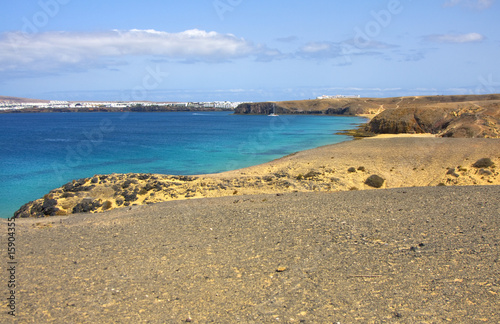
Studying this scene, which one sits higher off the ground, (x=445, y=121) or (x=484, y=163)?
(x=445, y=121)

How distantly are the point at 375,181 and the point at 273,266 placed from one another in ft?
43.9

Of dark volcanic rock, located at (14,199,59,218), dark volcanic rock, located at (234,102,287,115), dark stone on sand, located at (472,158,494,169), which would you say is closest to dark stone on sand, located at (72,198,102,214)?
dark volcanic rock, located at (14,199,59,218)

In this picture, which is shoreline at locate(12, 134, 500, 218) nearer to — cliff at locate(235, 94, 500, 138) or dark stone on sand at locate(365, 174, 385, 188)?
dark stone on sand at locate(365, 174, 385, 188)

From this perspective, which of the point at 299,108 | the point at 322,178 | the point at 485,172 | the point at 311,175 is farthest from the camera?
the point at 299,108

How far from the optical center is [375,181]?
1886cm

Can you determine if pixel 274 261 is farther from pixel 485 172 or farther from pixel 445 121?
pixel 445 121

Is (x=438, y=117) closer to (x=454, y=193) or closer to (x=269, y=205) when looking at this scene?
(x=454, y=193)

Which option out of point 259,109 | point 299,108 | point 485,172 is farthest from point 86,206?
point 259,109

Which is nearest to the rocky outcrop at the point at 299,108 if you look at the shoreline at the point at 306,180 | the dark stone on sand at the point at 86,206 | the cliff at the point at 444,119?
the cliff at the point at 444,119

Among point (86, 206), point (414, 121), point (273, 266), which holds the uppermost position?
point (414, 121)

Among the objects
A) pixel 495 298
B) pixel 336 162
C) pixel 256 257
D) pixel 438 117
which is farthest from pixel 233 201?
pixel 438 117

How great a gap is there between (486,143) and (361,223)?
19.0 metres

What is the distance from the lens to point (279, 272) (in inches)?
257

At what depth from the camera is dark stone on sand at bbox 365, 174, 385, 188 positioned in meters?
18.7
